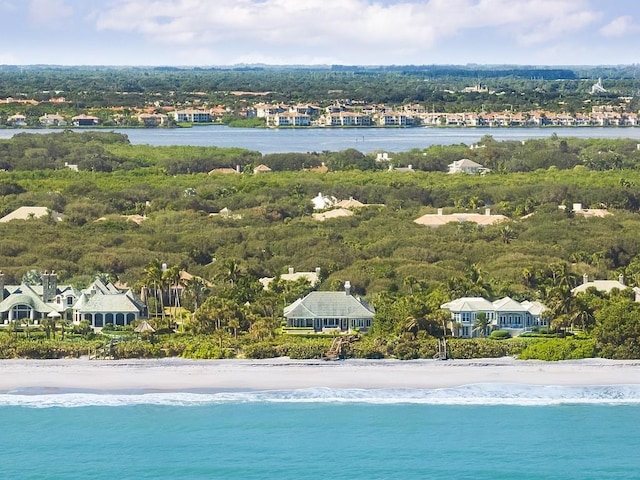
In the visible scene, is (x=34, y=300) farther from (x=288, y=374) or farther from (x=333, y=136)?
(x=333, y=136)

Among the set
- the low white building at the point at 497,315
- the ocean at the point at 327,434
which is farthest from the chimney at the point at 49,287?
the low white building at the point at 497,315

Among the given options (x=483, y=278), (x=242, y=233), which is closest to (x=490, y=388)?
(x=483, y=278)

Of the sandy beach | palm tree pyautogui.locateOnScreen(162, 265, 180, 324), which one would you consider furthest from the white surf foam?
palm tree pyautogui.locateOnScreen(162, 265, 180, 324)

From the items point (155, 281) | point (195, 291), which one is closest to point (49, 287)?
point (155, 281)

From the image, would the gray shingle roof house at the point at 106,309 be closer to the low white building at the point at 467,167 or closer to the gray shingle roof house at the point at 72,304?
the gray shingle roof house at the point at 72,304

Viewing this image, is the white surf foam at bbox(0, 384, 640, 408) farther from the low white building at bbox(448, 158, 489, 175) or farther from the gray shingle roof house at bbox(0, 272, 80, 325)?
the low white building at bbox(448, 158, 489, 175)

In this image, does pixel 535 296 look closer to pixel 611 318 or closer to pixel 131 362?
pixel 611 318
